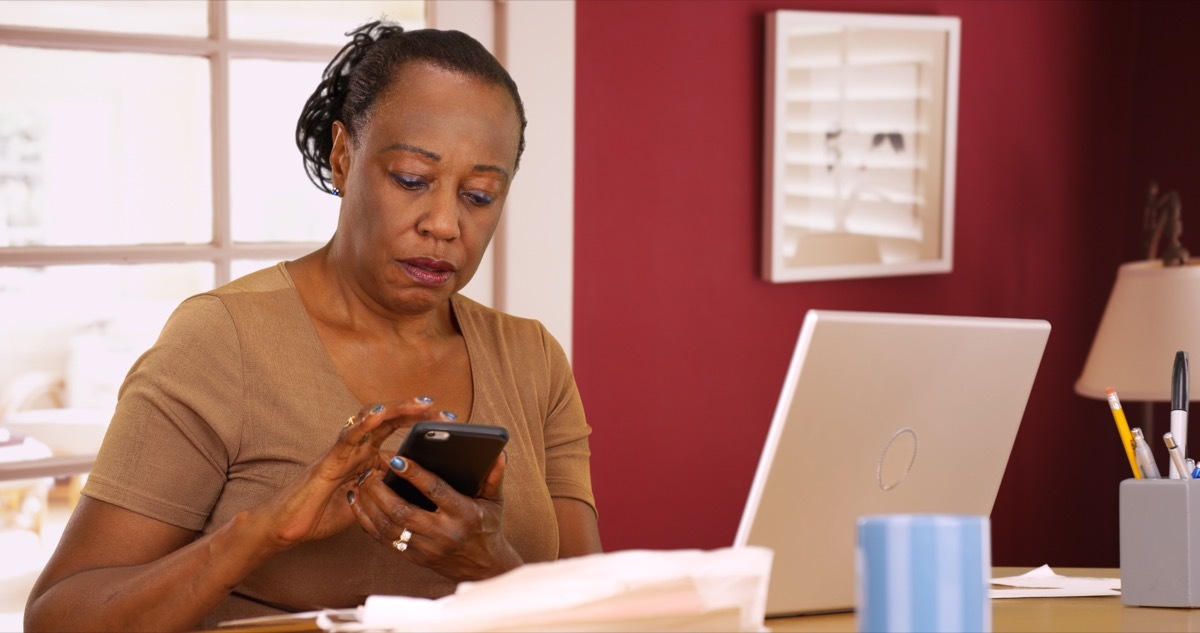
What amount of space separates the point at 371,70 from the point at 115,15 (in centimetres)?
76

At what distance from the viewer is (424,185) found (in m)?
1.60

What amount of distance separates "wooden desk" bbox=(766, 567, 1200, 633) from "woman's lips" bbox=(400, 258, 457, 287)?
60 centimetres

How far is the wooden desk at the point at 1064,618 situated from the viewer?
131 centimetres

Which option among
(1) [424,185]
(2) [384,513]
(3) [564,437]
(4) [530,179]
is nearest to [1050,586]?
(3) [564,437]

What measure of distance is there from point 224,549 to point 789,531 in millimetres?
561

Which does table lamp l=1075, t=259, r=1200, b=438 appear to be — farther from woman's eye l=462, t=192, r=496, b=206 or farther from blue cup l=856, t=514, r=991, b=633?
blue cup l=856, t=514, r=991, b=633

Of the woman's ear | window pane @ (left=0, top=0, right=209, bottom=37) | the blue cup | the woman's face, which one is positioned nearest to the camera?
the blue cup

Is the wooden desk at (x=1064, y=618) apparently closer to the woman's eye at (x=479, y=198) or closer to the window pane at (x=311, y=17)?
the woman's eye at (x=479, y=198)

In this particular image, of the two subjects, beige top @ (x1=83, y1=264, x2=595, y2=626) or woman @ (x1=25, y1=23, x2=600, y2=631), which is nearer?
woman @ (x1=25, y1=23, x2=600, y2=631)

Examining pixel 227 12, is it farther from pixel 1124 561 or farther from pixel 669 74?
pixel 1124 561

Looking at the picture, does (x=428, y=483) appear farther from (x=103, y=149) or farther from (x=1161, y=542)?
(x=103, y=149)

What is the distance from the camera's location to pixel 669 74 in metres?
2.70

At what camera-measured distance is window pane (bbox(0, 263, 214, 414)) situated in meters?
2.18

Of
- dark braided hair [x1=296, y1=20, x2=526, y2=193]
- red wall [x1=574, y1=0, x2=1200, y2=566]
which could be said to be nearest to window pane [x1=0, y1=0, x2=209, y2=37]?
dark braided hair [x1=296, y1=20, x2=526, y2=193]
